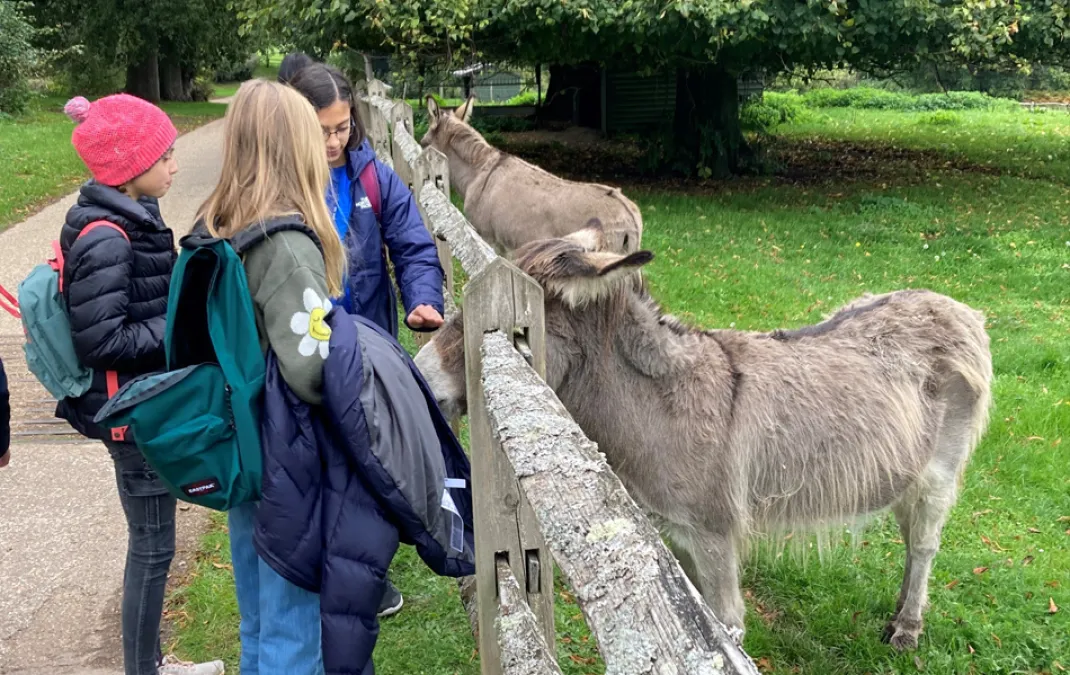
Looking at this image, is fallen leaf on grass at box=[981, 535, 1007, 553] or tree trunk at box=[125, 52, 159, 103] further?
tree trunk at box=[125, 52, 159, 103]

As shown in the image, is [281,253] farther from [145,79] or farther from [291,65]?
[145,79]

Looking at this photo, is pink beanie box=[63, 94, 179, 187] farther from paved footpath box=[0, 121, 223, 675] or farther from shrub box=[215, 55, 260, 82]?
shrub box=[215, 55, 260, 82]

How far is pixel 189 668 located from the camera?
318 centimetres

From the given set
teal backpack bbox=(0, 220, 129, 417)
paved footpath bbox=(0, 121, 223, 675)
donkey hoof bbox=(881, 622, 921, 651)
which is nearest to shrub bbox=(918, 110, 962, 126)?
donkey hoof bbox=(881, 622, 921, 651)

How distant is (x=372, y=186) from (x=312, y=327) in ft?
4.44

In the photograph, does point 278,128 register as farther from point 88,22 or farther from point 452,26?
point 88,22

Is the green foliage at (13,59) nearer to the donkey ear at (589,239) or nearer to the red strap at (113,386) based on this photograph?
the red strap at (113,386)

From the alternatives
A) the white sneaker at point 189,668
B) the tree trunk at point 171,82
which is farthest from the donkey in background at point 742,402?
the tree trunk at point 171,82

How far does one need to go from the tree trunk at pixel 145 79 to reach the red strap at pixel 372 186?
29.0m

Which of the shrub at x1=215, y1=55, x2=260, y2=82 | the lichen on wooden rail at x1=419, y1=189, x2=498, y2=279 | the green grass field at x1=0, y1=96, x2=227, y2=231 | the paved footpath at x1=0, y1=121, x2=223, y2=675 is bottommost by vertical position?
the paved footpath at x1=0, y1=121, x2=223, y2=675

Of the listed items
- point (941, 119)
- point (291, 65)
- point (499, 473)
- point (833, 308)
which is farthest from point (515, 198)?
point (941, 119)

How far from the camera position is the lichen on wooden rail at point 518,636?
2.06 meters

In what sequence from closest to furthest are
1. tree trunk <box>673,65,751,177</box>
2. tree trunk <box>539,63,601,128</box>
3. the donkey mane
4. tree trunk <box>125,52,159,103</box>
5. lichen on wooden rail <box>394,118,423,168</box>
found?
1. lichen on wooden rail <box>394,118,423,168</box>
2. the donkey mane
3. tree trunk <box>673,65,751,177</box>
4. tree trunk <box>539,63,601,128</box>
5. tree trunk <box>125,52,159,103</box>

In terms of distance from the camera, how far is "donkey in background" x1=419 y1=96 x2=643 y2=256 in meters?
7.58
